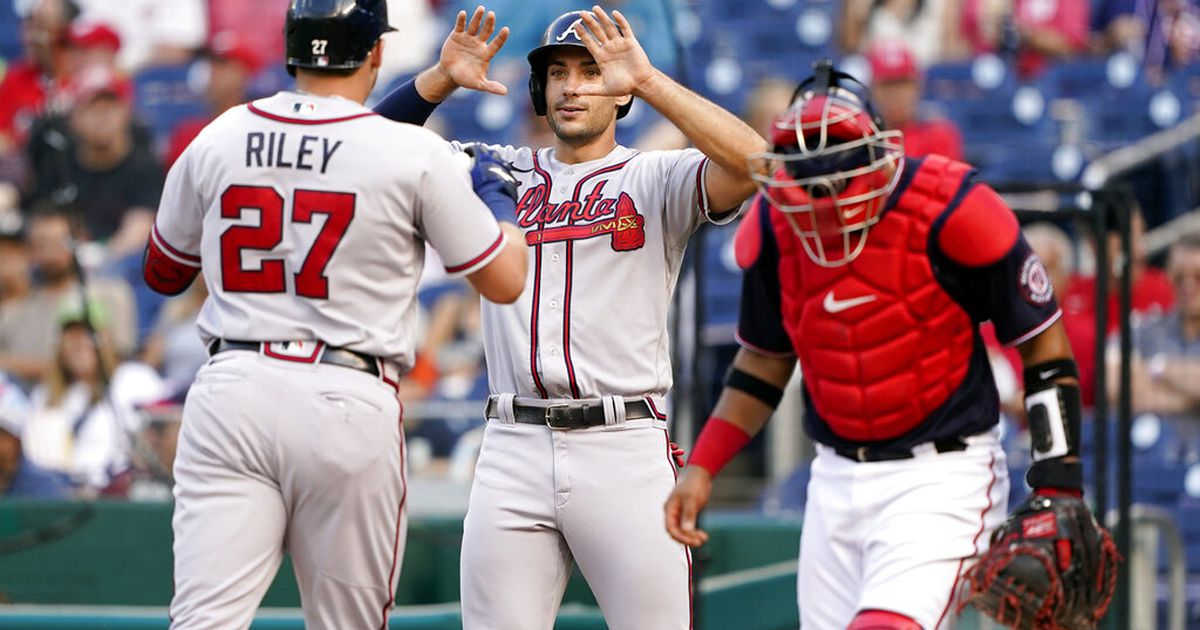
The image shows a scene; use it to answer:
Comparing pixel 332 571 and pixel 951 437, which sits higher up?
pixel 951 437

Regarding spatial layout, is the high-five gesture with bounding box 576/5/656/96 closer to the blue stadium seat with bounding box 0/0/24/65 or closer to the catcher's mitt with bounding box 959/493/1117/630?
the catcher's mitt with bounding box 959/493/1117/630

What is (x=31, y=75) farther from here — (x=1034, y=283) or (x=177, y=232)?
(x=1034, y=283)

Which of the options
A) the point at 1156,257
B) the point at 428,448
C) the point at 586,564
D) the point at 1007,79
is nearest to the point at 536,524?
the point at 586,564

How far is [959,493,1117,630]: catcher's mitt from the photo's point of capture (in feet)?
11.8

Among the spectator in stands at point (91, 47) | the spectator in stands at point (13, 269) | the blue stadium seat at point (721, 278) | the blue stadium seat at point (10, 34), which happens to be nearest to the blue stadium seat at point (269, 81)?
the spectator in stands at point (91, 47)

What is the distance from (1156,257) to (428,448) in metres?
4.02

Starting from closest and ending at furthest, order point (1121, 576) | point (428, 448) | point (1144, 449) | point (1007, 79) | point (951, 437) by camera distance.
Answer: point (951, 437) < point (1121, 576) < point (1144, 449) < point (428, 448) < point (1007, 79)

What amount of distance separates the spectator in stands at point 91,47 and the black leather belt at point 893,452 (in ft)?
27.2

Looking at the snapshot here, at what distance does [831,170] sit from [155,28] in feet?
31.4

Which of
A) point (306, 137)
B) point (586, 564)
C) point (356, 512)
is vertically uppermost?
point (306, 137)

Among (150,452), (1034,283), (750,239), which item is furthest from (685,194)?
(150,452)

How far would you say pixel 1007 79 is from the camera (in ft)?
34.0

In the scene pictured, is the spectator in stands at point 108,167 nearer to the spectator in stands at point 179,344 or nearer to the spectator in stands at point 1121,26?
the spectator in stands at point 179,344

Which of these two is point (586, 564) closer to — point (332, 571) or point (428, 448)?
point (332, 571)
